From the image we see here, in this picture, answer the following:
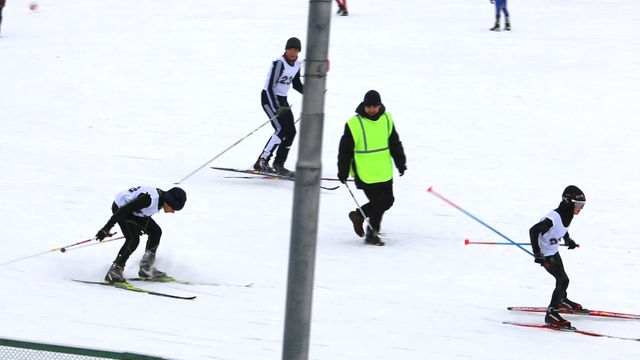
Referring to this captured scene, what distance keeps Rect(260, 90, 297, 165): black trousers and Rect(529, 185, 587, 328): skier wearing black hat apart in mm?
4923

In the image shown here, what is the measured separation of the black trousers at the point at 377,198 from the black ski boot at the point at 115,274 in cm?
273

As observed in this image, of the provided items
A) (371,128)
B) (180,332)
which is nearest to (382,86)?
(371,128)

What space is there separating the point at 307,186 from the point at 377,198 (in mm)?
5797

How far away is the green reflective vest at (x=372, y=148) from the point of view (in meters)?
9.99

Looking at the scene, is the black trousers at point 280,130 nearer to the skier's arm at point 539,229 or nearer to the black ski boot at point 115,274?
the black ski boot at point 115,274

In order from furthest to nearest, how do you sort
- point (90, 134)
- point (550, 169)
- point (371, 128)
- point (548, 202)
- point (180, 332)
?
point (90, 134) → point (550, 169) → point (548, 202) → point (371, 128) → point (180, 332)

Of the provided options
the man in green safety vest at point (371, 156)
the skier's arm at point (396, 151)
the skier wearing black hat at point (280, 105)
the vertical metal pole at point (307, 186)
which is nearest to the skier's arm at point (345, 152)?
the man in green safety vest at point (371, 156)

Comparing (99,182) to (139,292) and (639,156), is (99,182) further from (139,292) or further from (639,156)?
(639,156)

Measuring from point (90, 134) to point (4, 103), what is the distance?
8.43 ft

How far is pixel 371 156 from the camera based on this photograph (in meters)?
10.1

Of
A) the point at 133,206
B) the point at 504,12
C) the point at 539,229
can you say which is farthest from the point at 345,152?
the point at 504,12

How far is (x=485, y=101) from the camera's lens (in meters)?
16.7

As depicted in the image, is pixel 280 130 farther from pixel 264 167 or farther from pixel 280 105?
pixel 264 167

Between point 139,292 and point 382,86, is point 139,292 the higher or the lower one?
the lower one
